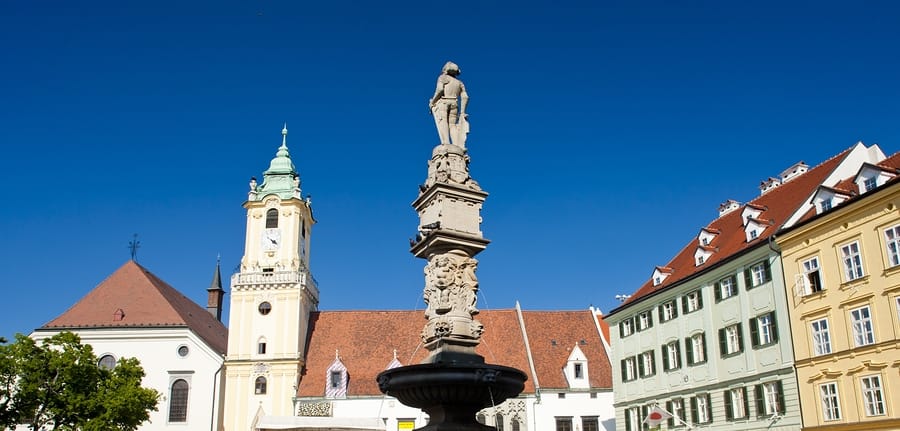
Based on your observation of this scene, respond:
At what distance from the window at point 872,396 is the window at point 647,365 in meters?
11.5

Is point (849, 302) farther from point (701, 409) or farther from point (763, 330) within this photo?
point (701, 409)

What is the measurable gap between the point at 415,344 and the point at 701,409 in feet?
71.0

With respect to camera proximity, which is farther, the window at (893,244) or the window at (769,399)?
the window at (769,399)

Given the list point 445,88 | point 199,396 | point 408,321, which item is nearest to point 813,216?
point 445,88

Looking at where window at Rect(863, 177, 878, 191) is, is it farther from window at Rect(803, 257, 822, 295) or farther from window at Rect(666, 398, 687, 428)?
window at Rect(666, 398, 687, 428)

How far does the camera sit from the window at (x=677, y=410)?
105 feet

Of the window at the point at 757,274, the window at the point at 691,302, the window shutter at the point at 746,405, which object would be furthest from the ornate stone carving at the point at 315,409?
the window at the point at 757,274

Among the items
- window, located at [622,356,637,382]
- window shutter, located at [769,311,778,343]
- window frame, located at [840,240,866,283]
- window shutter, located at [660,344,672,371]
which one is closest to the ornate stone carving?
window, located at [622,356,637,382]

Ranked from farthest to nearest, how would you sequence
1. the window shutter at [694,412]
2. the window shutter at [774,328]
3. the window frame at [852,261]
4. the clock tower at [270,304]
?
the clock tower at [270,304] < the window shutter at [694,412] < the window shutter at [774,328] < the window frame at [852,261]

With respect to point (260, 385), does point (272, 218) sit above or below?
above

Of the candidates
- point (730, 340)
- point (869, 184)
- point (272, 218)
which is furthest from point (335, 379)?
Answer: point (869, 184)

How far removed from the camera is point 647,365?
35.1 metres

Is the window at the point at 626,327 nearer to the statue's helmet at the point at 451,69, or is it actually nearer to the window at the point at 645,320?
the window at the point at 645,320

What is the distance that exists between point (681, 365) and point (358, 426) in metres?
14.0
